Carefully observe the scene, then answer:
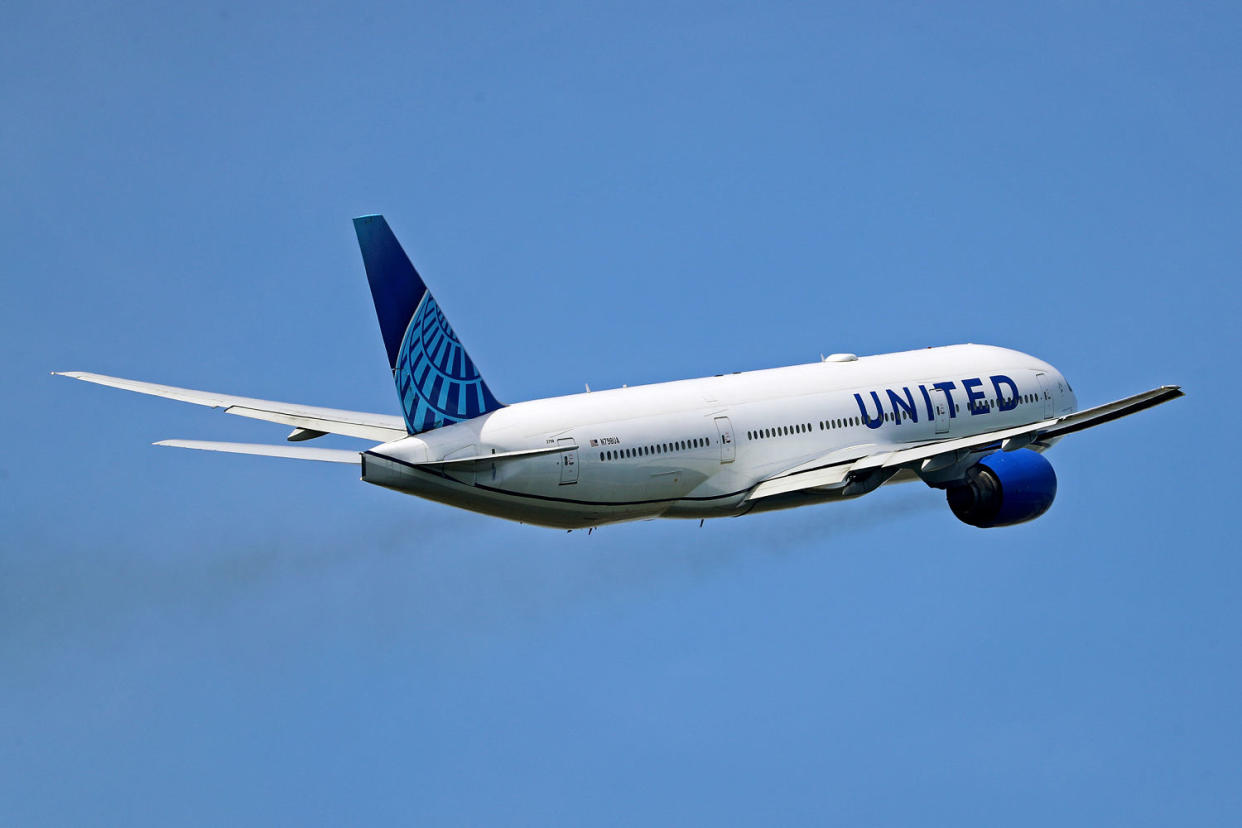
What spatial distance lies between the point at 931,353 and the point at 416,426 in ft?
55.6

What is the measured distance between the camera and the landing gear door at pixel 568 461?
41.4 metres

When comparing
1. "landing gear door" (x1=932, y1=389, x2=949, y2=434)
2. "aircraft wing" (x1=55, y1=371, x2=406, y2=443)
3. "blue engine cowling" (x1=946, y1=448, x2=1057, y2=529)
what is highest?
"aircraft wing" (x1=55, y1=371, x2=406, y2=443)

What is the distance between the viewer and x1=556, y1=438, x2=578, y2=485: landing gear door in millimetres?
41375

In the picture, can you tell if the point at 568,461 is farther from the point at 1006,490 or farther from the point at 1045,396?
the point at 1045,396

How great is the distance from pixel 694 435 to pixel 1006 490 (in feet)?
27.5

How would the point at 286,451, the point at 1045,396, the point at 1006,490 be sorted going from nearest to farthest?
the point at 286,451 → the point at 1006,490 → the point at 1045,396

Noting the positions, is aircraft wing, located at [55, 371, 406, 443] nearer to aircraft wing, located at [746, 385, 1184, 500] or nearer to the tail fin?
the tail fin

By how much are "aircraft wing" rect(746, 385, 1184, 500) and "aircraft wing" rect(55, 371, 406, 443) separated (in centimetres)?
951

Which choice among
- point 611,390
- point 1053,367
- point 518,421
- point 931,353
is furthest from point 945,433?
point 518,421

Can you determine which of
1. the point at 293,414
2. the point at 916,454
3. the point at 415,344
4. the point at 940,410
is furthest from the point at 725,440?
the point at 293,414

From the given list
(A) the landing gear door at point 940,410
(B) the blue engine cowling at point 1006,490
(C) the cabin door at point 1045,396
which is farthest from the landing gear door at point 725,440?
(C) the cabin door at point 1045,396

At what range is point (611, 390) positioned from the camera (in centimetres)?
4403

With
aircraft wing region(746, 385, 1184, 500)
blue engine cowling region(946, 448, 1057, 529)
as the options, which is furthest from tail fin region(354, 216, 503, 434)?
blue engine cowling region(946, 448, 1057, 529)

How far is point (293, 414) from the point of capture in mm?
46906
